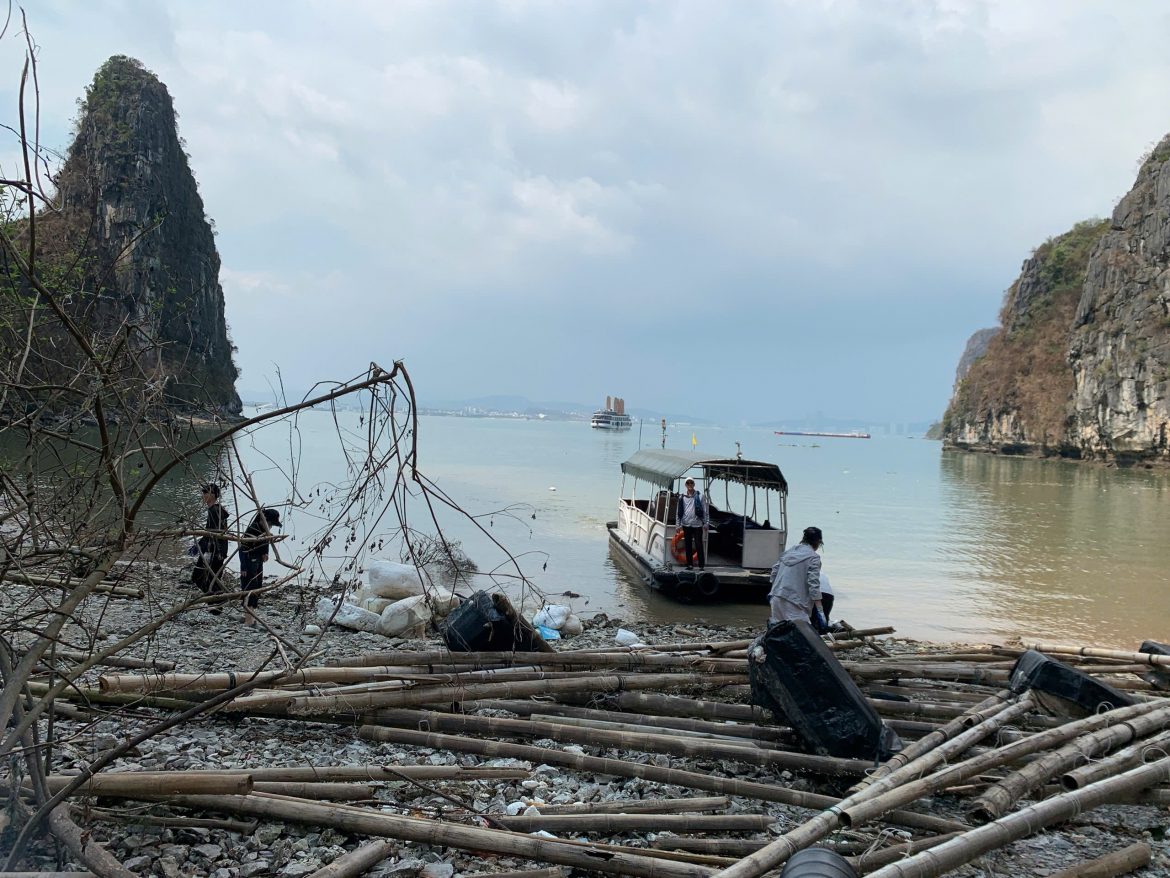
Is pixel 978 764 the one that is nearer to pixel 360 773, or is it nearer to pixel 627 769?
pixel 627 769

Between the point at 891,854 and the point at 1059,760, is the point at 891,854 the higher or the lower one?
the lower one

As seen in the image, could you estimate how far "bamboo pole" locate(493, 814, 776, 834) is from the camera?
433cm

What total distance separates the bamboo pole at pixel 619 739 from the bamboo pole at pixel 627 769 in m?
0.14

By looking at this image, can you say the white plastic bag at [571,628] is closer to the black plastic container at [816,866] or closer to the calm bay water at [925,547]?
the calm bay water at [925,547]

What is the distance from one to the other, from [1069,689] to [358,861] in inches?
209

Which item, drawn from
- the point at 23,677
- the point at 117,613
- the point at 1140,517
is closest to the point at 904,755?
the point at 23,677

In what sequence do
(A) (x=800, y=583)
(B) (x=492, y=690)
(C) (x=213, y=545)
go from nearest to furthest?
(B) (x=492, y=690) → (C) (x=213, y=545) → (A) (x=800, y=583)

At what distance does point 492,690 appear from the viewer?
619 cm

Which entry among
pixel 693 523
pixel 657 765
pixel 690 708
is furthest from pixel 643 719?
pixel 693 523

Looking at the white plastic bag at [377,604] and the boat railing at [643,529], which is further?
the boat railing at [643,529]

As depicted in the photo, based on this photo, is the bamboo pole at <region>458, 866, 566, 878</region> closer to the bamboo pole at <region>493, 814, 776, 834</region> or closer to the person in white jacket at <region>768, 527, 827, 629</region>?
the bamboo pole at <region>493, 814, 776, 834</region>

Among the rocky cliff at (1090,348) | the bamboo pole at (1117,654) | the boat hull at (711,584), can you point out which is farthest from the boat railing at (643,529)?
the rocky cliff at (1090,348)

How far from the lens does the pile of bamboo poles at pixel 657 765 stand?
13.2 feet

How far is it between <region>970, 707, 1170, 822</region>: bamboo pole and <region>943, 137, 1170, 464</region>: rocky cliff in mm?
66972
